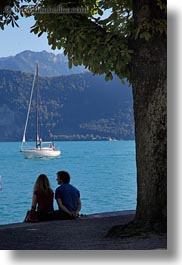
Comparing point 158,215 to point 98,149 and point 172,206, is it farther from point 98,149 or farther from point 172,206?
point 98,149

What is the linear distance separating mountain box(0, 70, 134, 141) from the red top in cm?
45

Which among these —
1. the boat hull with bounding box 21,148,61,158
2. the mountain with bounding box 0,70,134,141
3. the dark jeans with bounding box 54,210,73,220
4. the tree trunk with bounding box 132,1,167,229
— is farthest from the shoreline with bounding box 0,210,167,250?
the mountain with bounding box 0,70,134,141

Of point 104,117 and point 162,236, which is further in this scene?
point 104,117

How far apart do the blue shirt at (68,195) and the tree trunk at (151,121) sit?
515mm

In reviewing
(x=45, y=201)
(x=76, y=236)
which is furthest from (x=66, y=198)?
(x=76, y=236)

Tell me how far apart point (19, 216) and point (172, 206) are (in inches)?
47.9

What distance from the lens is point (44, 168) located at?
6023 mm

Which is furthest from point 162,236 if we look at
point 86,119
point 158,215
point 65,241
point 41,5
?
point 41,5

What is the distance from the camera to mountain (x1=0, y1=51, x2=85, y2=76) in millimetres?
6082

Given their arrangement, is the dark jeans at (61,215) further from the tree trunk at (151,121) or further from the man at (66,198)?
the tree trunk at (151,121)

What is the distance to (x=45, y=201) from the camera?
241 inches

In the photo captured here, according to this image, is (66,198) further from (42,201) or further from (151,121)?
(151,121)

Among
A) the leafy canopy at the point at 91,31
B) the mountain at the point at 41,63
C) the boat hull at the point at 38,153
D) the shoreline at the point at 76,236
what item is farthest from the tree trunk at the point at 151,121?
the boat hull at the point at 38,153

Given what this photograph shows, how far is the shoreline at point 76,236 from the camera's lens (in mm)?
5887
